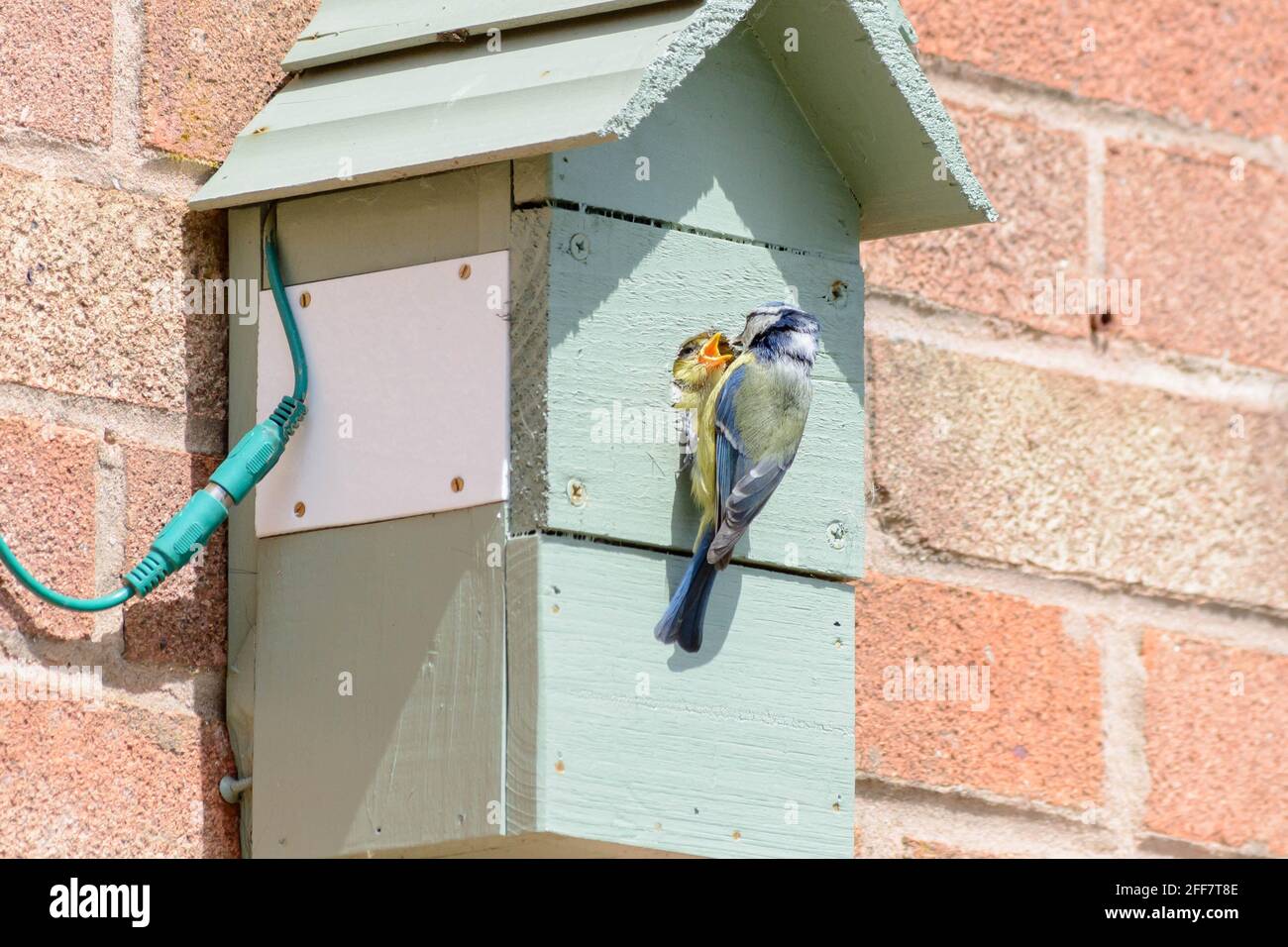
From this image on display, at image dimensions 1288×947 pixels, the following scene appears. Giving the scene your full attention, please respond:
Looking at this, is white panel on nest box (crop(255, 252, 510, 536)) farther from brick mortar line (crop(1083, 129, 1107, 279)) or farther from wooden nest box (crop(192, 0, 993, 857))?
brick mortar line (crop(1083, 129, 1107, 279))

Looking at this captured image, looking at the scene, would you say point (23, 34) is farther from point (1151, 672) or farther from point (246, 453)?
point (1151, 672)

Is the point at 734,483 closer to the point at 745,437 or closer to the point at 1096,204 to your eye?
Answer: the point at 745,437

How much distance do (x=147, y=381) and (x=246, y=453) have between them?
19 cm

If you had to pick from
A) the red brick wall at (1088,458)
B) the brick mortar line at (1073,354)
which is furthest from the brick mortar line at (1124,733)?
the brick mortar line at (1073,354)

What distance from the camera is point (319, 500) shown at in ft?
8.84

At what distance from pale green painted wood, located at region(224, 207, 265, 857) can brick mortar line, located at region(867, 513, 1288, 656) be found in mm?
874

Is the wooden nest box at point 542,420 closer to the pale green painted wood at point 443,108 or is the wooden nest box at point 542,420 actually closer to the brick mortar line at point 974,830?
the pale green painted wood at point 443,108

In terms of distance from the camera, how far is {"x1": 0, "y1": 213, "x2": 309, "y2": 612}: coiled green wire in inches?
100

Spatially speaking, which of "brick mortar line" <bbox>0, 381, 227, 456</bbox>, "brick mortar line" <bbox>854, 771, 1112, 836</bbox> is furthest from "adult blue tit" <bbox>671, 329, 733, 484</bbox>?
"brick mortar line" <bbox>854, 771, 1112, 836</bbox>

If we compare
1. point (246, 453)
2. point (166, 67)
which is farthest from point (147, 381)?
point (166, 67)

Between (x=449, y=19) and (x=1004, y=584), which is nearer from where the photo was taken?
(x=449, y=19)

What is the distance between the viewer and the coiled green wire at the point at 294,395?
254cm

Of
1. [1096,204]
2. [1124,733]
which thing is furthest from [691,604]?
[1096,204]

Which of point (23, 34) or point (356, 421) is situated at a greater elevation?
point (23, 34)
